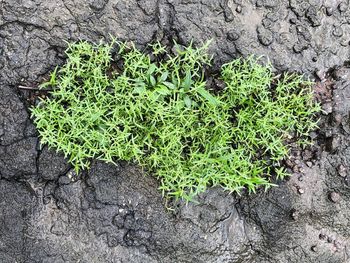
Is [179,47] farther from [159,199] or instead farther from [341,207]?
[341,207]

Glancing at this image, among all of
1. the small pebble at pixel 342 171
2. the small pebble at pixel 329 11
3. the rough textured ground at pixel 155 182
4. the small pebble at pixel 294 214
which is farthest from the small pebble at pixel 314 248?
the small pebble at pixel 329 11

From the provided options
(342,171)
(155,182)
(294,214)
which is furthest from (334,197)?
(155,182)

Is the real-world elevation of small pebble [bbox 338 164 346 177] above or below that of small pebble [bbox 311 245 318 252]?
above

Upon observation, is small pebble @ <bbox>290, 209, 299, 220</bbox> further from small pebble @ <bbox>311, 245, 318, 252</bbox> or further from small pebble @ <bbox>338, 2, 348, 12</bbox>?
small pebble @ <bbox>338, 2, 348, 12</bbox>

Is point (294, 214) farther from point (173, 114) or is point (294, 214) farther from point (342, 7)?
point (342, 7)

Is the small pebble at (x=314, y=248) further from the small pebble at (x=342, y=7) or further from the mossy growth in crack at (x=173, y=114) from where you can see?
the small pebble at (x=342, y=7)

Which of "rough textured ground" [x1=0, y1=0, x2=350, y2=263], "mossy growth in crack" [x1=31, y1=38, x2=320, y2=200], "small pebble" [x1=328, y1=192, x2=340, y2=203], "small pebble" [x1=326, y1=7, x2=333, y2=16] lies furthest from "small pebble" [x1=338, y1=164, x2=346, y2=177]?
"small pebble" [x1=326, y1=7, x2=333, y2=16]

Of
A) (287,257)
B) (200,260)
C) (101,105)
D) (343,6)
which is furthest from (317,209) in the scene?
(101,105)
